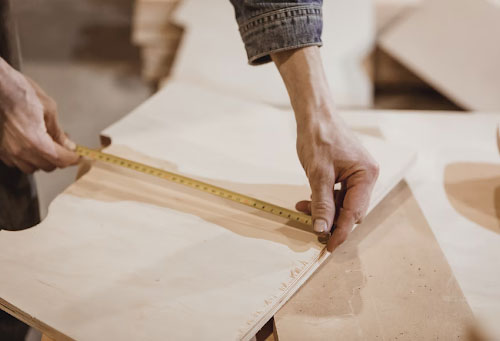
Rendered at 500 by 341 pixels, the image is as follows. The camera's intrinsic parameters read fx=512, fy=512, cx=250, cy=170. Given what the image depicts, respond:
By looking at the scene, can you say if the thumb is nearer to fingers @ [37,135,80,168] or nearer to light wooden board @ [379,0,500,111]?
fingers @ [37,135,80,168]

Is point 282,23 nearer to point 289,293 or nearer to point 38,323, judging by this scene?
point 289,293

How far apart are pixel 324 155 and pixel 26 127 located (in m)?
0.96

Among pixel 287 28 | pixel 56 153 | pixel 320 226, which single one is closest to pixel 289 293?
pixel 320 226

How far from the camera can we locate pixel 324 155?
4.82 feet

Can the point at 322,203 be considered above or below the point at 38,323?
above

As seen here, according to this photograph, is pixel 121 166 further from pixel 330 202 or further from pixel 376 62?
pixel 376 62

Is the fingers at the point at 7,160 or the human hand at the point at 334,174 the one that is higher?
the human hand at the point at 334,174

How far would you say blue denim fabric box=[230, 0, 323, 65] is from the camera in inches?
59.1

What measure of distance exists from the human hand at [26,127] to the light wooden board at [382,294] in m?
0.94

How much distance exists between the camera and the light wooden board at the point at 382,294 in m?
1.33

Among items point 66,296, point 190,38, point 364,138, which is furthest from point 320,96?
point 190,38

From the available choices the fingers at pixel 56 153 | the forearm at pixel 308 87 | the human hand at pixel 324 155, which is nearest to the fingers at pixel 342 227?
the human hand at pixel 324 155

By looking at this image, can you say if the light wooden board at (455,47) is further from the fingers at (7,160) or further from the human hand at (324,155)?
the fingers at (7,160)

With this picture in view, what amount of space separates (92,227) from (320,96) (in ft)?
2.56
